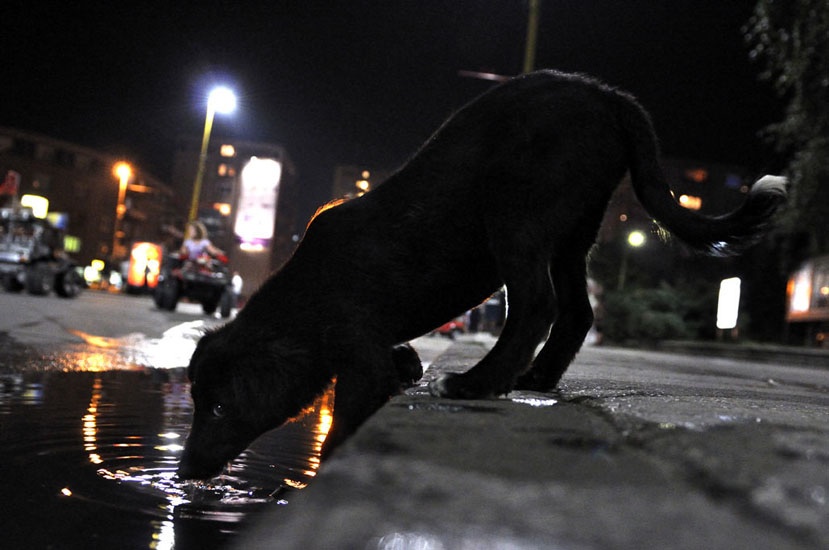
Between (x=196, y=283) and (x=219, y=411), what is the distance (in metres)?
14.7

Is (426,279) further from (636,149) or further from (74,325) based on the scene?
(74,325)

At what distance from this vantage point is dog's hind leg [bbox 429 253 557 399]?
2402mm

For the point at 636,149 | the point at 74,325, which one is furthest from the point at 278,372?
the point at 74,325

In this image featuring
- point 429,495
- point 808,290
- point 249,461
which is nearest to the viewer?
point 429,495

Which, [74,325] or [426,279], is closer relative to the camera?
[426,279]

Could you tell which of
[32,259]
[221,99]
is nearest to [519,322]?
[32,259]

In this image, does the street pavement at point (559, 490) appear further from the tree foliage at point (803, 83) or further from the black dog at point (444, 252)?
the tree foliage at point (803, 83)

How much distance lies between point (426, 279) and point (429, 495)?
164cm

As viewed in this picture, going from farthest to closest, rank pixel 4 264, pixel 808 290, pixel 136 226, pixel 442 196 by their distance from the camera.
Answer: pixel 136 226 → pixel 808 290 → pixel 4 264 → pixel 442 196

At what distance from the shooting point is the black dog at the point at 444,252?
8.13 feet

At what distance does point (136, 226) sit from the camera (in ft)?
322

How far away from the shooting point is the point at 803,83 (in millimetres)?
16766

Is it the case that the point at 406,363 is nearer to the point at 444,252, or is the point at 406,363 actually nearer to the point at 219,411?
the point at 444,252

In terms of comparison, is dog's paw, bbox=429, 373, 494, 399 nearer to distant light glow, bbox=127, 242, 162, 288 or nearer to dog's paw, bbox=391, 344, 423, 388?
dog's paw, bbox=391, 344, 423, 388
